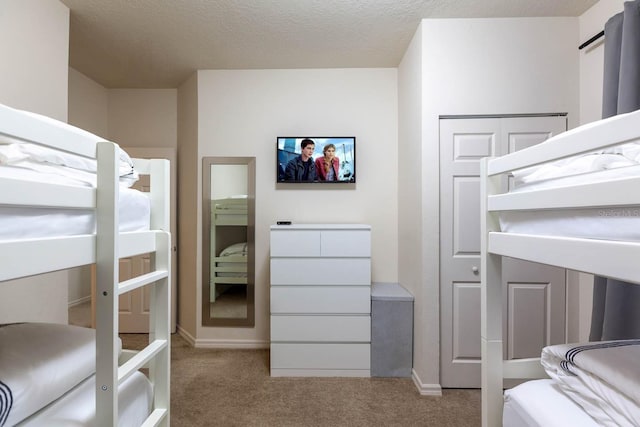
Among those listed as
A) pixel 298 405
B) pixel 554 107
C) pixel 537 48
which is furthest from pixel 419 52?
pixel 298 405

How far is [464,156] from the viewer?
85.1 inches

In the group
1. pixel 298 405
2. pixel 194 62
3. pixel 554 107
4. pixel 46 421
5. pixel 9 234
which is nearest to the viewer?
pixel 9 234

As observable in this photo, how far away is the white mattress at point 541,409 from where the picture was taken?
2.81 ft

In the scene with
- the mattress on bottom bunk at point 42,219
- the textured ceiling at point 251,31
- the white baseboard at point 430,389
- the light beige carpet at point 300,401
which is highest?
the textured ceiling at point 251,31

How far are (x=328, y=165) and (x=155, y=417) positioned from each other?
215 cm

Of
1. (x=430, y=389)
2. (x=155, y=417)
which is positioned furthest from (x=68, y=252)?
(x=430, y=389)

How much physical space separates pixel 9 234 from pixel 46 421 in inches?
22.0

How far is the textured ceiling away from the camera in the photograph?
6.59 ft

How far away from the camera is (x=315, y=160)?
279 cm

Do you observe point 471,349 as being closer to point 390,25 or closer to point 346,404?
point 346,404

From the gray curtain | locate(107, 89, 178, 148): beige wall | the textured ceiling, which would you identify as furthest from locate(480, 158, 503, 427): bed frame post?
locate(107, 89, 178, 148): beige wall

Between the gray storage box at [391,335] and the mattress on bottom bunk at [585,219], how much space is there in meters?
1.41

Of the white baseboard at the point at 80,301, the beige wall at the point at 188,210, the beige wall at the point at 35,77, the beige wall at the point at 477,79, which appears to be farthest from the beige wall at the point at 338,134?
the white baseboard at the point at 80,301

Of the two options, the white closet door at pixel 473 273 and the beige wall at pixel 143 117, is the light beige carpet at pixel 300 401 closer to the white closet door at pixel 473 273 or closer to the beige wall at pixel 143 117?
the white closet door at pixel 473 273
